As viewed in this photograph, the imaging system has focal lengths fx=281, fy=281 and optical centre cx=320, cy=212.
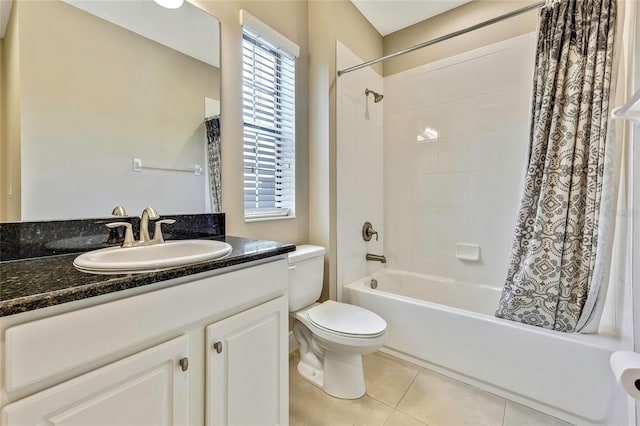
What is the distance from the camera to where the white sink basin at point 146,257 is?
0.76 meters

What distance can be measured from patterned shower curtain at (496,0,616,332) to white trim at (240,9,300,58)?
1.48 metres

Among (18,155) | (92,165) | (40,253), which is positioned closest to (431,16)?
(92,165)

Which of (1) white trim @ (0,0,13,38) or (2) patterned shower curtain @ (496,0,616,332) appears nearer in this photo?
(1) white trim @ (0,0,13,38)

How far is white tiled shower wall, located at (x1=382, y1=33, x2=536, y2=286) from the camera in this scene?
6.59 ft

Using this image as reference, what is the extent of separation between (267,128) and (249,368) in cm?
139

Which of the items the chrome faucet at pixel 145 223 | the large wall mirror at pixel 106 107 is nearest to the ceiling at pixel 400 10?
the large wall mirror at pixel 106 107

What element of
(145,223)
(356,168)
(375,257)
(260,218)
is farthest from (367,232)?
(145,223)

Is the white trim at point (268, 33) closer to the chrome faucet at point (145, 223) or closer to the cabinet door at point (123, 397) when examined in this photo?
the chrome faucet at point (145, 223)

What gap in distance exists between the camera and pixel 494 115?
207 centimetres

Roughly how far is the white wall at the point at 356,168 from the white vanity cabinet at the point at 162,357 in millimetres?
1034

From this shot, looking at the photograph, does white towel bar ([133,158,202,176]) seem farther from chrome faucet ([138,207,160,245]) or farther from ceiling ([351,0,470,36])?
ceiling ([351,0,470,36])

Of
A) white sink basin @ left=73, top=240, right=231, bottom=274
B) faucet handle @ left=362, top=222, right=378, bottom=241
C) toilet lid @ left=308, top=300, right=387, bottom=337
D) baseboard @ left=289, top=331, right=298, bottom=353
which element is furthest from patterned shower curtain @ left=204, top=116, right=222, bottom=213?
faucet handle @ left=362, top=222, right=378, bottom=241

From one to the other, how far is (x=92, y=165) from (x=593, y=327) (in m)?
2.36

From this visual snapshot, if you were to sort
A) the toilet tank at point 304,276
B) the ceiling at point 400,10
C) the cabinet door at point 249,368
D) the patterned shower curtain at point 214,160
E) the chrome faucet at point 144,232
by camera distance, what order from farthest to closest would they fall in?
Result: 1. the ceiling at point 400,10
2. the toilet tank at point 304,276
3. the patterned shower curtain at point 214,160
4. the chrome faucet at point 144,232
5. the cabinet door at point 249,368
